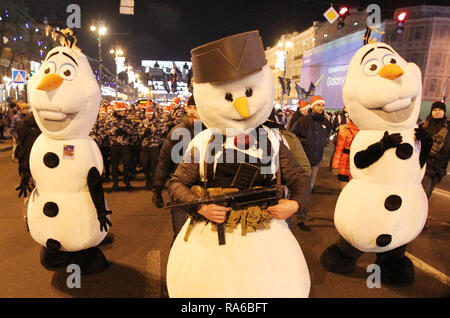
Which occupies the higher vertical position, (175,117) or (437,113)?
(437,113)

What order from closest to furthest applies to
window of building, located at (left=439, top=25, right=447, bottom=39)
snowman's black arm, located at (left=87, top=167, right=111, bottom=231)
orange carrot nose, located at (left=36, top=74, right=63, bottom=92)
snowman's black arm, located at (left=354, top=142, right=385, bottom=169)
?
orange carrot nose, located at (left=36, top=74, right=63, bottom=92)
snowman's black arm, located at (left=354, top=142, right=385, bottom=169)
snowman's black arm, located at (left=87, top=167, right=111, bottom=231)
window of building, located at (left=439, top=25, right=447, bottom=39)

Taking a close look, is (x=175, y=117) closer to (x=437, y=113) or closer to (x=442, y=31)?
(x=437, y=113)

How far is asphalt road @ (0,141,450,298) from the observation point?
305 centimetres

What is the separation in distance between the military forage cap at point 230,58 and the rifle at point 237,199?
2.27 ft

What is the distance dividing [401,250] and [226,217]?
7.31 feet

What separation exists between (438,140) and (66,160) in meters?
4.80

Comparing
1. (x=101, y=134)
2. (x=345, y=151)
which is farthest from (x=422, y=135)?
(x=101, y=134)

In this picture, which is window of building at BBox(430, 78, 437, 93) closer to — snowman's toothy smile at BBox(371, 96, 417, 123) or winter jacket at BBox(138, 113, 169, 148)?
winter jacket at BBox(138, 113, 169, 148)

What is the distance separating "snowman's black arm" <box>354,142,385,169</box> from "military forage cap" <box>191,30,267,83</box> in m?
1.56

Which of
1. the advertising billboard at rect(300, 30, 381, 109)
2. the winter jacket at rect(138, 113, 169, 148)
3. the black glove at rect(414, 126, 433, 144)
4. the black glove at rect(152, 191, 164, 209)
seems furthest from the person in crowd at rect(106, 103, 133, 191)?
the advertising billboard at rect(300, 30, 381, 109)


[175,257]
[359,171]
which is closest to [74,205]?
[175,257]

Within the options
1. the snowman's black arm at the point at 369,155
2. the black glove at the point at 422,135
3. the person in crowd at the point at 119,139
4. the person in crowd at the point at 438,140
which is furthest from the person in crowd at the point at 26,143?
the person in crowd at the point at 438,140

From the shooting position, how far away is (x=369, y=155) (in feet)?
9.36
